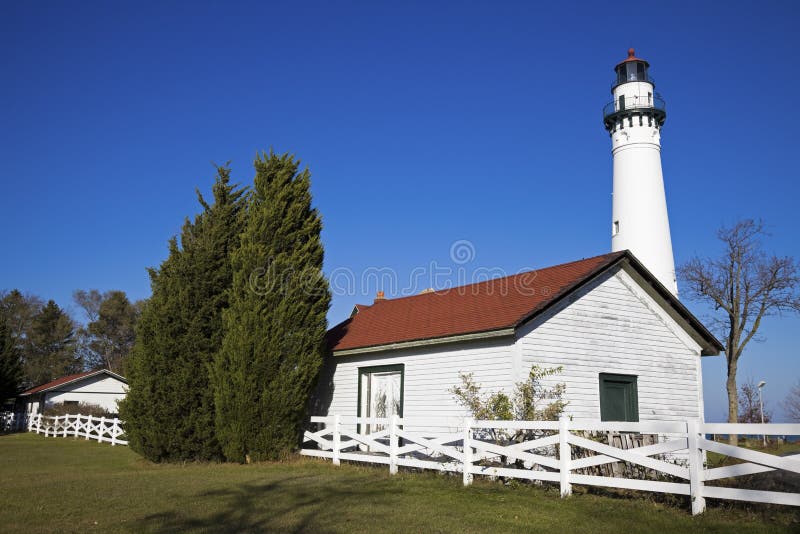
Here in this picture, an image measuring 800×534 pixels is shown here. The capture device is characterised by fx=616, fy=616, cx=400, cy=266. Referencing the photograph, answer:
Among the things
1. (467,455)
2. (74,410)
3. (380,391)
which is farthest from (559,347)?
(74,410)

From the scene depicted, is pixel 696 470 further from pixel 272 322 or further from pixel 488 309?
pixel 272 322

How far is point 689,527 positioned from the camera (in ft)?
24.1

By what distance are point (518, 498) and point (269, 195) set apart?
10.1 m

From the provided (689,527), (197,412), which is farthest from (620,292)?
(197,412)

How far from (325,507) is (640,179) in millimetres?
21967

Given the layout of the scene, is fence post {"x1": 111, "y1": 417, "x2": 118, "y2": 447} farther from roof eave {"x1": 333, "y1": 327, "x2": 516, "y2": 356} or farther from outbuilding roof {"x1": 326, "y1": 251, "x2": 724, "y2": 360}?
roof eave {"x1": 333, "y1": 327, "x2": 516, "y2": 356}

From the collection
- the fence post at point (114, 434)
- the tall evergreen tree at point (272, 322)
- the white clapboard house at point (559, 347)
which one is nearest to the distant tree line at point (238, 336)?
the tall evergreen tree at point (272, 322)

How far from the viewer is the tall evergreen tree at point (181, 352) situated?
15484mm

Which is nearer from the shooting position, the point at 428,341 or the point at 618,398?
the point at 618,398

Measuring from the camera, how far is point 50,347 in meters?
61.6

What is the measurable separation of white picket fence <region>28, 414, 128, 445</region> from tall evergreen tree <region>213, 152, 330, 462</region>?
11.0m

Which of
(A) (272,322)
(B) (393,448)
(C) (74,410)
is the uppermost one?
(A) (272,322)

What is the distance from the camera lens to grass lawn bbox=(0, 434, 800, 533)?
7.50 meters

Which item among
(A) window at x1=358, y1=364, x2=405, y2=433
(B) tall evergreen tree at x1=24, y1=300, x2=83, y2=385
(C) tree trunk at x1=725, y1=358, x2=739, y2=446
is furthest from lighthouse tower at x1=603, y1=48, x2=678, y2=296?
(B) tall evergreen tree at x1=24, y1=300, x2=83, y2=385
